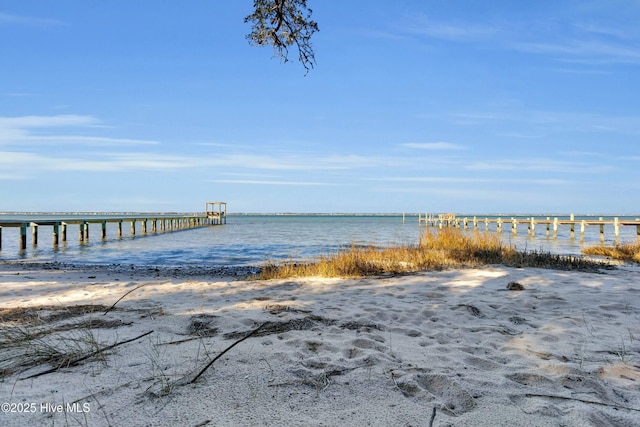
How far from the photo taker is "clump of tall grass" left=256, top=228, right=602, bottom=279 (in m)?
8.55

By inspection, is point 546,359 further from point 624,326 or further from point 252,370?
point 252,370

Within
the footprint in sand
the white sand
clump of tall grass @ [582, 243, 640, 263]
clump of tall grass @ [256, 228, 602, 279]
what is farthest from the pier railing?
clump of tall grass @ [582, 243, 640, 263]

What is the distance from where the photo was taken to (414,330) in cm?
408

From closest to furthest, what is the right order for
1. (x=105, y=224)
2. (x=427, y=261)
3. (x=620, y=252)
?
1. (x=427, y=261)
2. (x=620, y=252)
3. (x=105, y=224)

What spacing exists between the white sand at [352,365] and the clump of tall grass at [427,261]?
9.26 ft

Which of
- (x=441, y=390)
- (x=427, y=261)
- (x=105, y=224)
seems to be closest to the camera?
(x=441, y=390)

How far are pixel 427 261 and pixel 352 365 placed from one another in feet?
22.2

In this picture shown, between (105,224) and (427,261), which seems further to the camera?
(105,224)

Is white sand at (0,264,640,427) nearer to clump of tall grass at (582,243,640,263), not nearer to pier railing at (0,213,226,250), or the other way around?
clump of tall grass at (582,243,640,263)

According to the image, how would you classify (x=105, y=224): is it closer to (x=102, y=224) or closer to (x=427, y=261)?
(x=102, y=224)

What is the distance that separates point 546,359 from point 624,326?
1.76 meters

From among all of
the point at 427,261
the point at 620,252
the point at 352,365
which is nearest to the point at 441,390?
the point at 352,365

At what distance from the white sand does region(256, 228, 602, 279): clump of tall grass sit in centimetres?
282

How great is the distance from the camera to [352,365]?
3025 millimetres
